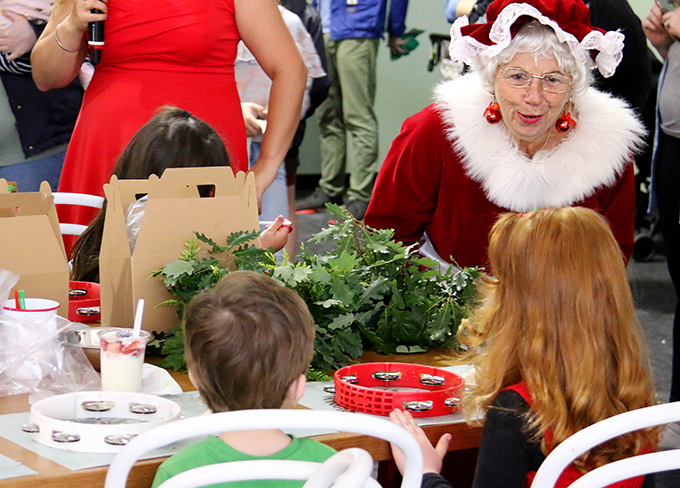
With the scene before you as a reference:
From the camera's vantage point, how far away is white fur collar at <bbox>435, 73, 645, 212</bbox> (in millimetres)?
2320

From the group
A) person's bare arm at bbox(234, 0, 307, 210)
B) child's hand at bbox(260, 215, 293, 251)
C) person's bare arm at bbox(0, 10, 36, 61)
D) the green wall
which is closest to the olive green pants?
the green wall

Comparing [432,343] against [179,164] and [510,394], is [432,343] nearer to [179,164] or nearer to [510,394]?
[510,394]

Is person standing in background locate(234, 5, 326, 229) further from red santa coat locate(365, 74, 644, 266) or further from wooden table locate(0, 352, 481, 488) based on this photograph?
wooden table locate(0, 352, 481, 488)

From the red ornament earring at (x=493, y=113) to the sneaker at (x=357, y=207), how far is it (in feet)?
12.7

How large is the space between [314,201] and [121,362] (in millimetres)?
5658

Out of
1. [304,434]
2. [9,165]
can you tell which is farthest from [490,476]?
[9,165]

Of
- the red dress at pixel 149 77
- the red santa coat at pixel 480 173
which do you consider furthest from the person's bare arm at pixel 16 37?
the red santa coat at pixel 480 173

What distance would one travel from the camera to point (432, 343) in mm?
1692

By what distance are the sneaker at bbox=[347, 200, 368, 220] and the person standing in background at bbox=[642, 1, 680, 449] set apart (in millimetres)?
3516

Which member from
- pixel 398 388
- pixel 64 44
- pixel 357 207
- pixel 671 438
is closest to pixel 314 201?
pixel 357 207

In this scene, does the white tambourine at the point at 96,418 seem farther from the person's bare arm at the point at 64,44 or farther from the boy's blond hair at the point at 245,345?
the person's bare arm at the point at 64,44

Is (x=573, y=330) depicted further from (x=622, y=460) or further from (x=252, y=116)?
(x=252, y=116)

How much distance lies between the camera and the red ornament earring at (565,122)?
7.68 ft

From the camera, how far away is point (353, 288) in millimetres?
1605
